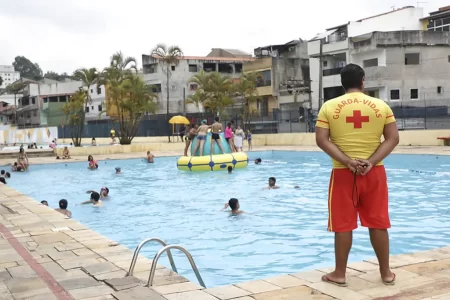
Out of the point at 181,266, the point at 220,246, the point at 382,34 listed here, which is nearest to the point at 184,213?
the point at 220,246

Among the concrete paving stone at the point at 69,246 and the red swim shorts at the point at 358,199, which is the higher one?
the red swim shorts at the point at 358,199

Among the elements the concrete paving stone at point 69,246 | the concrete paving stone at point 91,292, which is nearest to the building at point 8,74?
the concrete paving stone at point 69,246

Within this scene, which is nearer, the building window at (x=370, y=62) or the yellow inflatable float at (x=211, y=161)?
the yellow inflatable float at (x=211, y=161)

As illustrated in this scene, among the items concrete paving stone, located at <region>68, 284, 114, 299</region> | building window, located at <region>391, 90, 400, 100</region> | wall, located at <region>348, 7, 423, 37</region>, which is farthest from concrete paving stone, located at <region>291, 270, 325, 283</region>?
wall, located at <region>348, 7, 423, 37</region>

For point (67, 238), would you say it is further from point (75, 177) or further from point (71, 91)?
point (71, 91)

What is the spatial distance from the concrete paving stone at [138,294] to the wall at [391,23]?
133 feet

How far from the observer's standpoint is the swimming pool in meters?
7.12

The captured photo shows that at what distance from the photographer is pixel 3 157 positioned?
27.7 meters

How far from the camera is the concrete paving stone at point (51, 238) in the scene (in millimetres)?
6449

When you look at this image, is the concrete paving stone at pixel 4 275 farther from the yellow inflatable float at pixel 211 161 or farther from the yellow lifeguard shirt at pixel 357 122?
the yellow inflatable float at pixel 211 161

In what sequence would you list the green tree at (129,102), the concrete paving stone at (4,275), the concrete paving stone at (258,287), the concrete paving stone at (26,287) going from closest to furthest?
1. the concrete paving stone at (258,287)
2. the concrete paving stone at (26,287)
3. the concrete paving stone at (4,275)
4. the green tree at (129,102)

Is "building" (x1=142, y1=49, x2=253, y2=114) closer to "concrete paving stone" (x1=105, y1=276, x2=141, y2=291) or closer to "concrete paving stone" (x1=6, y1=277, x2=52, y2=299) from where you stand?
"concrete paving stone" (x1=6, y1=277, x2=52, y2=299)

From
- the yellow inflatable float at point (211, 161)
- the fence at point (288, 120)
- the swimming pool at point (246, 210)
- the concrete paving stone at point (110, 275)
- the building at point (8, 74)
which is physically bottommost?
the swimming pool at point (246, 210)

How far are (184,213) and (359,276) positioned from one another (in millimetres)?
6979
